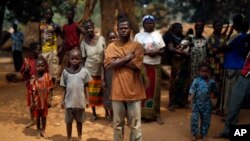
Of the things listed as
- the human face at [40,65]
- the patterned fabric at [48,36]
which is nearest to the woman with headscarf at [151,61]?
the human face at [40,65]

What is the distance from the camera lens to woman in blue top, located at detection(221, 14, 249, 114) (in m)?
5.81

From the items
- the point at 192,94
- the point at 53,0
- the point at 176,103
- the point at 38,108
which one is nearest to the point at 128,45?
the point at 192,94

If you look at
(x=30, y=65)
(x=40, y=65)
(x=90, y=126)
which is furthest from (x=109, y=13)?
(x=40, y=65)

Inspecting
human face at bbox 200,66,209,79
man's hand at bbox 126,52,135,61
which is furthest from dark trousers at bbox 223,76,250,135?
man's hand at bbox 126,52,135,61

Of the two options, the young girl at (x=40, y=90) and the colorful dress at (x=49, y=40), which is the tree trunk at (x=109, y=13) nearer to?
the colorful dress at (x=49, y=40)

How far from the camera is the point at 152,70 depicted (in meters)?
6.16

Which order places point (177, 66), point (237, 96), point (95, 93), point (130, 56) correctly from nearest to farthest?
point (130, 56), point (237, 96), point (95, 93), point (177, 66)

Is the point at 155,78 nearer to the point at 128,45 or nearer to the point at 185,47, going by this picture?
the point at 185,47

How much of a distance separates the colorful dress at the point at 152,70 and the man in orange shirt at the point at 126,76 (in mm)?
1534

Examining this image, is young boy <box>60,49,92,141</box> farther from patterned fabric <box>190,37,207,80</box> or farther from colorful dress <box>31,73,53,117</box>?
patterned fabric <box>190,37,207,80</box>

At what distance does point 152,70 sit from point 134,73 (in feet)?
5.71

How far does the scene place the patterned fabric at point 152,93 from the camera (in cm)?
618

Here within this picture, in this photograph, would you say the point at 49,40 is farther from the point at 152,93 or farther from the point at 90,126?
the point at 152,93

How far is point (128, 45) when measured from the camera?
4.47 meters
